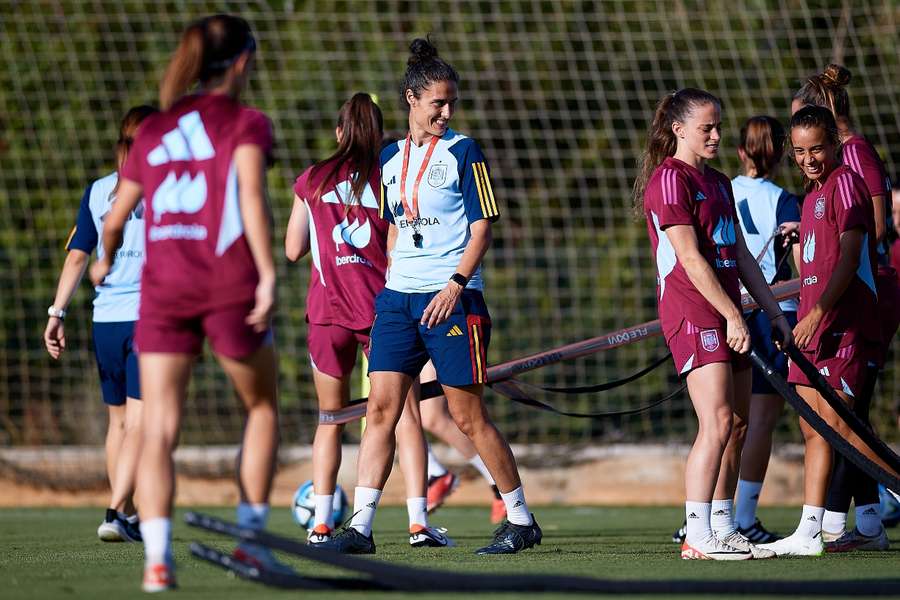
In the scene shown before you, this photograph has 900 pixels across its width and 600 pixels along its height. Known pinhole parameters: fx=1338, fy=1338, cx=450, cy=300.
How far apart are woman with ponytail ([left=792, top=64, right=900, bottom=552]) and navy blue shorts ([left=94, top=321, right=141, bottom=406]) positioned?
11.6ft

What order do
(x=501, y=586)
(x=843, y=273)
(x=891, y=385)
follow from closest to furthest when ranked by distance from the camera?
(x=501, y=586), (x=843, y=273), (x=891, y=385)

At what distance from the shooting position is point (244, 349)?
4074 millimetres

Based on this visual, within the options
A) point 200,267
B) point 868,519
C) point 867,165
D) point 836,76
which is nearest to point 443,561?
point 200,267

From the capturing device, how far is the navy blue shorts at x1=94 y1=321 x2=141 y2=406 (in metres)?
7.04

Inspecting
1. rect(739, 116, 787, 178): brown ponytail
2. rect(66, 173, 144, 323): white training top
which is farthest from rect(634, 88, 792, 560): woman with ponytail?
rect(66, 173, 144, 323): white training top

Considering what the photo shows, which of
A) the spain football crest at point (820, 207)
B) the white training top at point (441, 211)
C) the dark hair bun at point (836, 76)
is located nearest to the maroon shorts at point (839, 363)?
the spain football crest at point (820, 207)

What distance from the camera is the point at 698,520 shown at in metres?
5.25

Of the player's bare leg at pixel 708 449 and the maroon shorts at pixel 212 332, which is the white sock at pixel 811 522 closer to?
the player's bare leg at pixel 708 449

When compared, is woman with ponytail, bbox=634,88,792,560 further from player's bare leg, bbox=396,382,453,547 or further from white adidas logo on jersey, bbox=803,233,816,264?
player's bare leg, bbox=396,382,453,547

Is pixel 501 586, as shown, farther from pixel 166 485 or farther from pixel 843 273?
pixel 843 273

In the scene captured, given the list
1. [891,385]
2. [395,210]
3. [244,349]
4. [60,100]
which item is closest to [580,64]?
[891,385]

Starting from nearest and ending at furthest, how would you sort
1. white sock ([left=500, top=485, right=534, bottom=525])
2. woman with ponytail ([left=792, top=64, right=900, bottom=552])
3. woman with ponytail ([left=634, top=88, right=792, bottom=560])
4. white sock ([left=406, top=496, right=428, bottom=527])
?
woman with ponytail ([left=634, top=88, right=792, bottom=560]) < white sock ([left=500, top=485, right=534, bottom=525]) < woman with ponytail ([left=792, top=64, right=900, bottom=552]) < white sock ([left=406, top=496, right=428, bottom=527])

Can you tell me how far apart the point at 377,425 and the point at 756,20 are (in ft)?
20.1

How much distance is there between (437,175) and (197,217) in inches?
69.8
